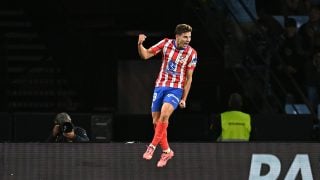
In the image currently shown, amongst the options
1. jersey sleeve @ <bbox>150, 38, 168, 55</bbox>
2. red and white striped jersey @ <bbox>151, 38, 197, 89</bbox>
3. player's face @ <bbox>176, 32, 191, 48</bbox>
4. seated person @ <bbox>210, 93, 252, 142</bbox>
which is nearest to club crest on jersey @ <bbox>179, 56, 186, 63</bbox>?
red and white striped jersey @ <bbox>151, 38, 197, 89</bbox>

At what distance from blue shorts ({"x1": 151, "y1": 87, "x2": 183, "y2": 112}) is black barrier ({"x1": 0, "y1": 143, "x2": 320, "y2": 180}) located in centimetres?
60

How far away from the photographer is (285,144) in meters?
11.7

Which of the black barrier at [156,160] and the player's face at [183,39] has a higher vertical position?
the player's face at [183,39]

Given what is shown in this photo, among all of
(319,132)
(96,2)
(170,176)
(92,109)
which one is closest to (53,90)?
(92,109)

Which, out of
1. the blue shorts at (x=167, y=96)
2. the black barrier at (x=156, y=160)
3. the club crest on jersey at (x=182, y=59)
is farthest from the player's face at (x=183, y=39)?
the black barrier at (x=156, y=160)

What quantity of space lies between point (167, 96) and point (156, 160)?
2.88 ft

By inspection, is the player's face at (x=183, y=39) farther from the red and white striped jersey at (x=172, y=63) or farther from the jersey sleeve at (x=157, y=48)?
the jersey sleeve at (x=157, y=48)

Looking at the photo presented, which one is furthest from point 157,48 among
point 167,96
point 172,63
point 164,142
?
point 164,142

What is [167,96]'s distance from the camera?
36.5 ft

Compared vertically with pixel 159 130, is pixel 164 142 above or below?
below

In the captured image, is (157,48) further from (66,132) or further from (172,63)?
(66,132)

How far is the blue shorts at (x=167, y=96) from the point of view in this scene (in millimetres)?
11094

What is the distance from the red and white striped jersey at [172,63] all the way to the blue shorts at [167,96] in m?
0.04

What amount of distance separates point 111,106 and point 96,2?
Result: 4055 millimetres
